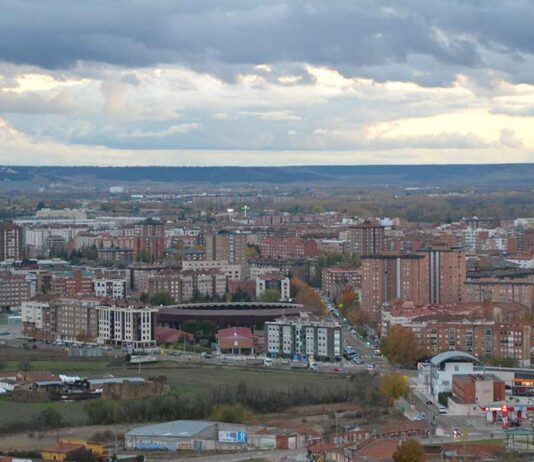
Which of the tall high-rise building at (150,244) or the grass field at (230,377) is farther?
the tall high-rise building at (150,244)

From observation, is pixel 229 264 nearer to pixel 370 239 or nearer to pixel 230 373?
pixel 370 239

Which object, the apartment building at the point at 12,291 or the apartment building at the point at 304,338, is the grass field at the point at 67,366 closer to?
the apartment building at the point at 304,338

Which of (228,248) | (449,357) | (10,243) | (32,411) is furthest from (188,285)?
(32,411)

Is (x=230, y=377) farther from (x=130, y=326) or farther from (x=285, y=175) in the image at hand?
(x=285, y=175)

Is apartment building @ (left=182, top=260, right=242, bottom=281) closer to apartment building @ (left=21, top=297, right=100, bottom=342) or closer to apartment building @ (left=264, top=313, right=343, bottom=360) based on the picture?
apartment building @ (left=21, top=297, right=100, bottom=342)

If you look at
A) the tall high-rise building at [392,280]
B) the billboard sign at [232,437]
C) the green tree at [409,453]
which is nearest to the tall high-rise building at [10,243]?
the tall high-rise building at [392,280]

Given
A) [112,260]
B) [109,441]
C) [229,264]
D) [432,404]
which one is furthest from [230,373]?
[112,260]
